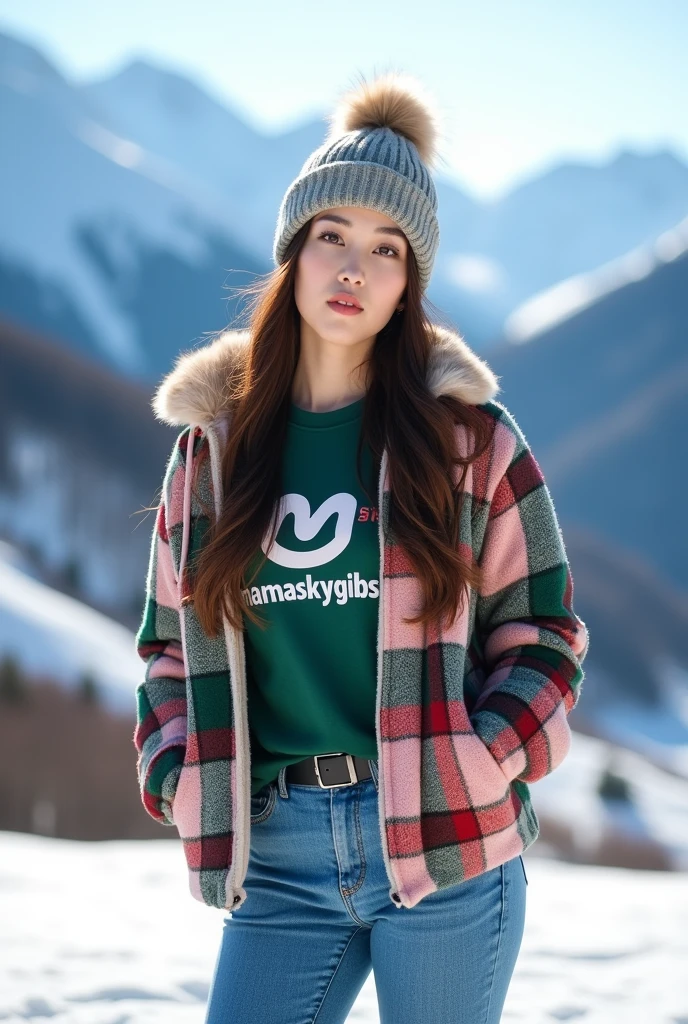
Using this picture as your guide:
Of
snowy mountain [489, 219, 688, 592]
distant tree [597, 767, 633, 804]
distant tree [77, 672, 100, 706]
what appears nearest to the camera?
distant tree [77, 672, 100, 706]

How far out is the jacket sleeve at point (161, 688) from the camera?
2.32 meters

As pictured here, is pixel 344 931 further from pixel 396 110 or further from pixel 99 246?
pixel 99 246

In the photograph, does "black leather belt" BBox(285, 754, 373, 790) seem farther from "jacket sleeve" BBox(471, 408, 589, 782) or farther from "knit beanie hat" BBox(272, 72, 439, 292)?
"knit beanie hat" BBox(272, 72, 439, 292)

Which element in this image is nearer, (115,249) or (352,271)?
(352,271)

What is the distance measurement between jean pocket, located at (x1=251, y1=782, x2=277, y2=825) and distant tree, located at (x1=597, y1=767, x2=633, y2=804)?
11328 millimetres

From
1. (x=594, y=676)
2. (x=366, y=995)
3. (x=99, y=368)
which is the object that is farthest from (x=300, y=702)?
(x=594, y=676)

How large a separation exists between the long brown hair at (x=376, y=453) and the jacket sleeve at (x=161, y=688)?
0.15 m

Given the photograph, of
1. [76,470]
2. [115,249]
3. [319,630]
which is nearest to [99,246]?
[115,249]

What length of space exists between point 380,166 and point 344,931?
1.68 m

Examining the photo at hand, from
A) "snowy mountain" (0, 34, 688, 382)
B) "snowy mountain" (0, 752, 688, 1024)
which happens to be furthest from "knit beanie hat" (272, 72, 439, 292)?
"snowy mountain" (0, 34, 688, 382)

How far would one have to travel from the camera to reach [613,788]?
12.9 metres

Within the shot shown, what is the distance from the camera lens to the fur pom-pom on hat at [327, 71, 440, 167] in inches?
99.9

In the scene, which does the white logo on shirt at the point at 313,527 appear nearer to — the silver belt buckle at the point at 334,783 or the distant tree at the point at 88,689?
the silver belt buckle at the point at 334,783

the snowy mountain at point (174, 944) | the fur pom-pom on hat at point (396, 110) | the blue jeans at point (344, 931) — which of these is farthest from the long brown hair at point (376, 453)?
the snowy mountain at point (174, 944)
